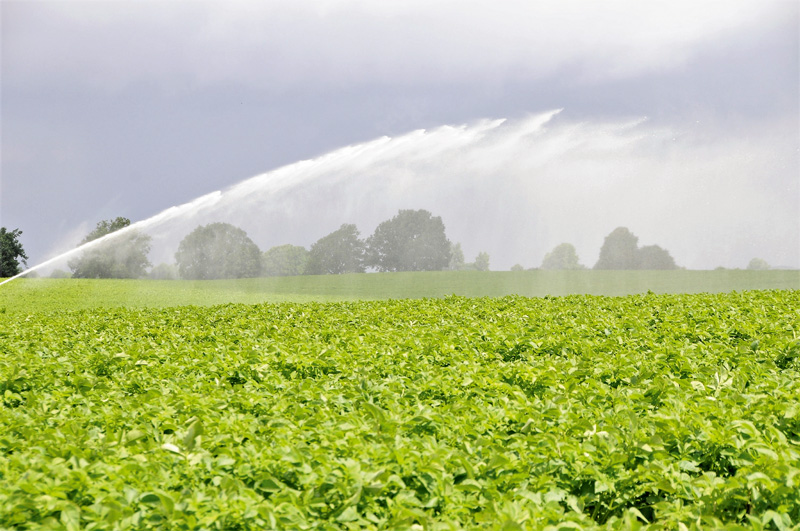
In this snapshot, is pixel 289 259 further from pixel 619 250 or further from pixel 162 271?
pixel 619 250

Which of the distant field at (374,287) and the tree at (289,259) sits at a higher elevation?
the tree at (289,259)

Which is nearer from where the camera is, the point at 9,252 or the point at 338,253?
the point at 9,252

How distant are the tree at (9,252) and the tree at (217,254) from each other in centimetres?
1192

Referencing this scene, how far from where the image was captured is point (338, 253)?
5638 centimetres

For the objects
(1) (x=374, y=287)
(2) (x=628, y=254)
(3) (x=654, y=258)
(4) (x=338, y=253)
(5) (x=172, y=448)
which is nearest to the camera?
(5) (x=172, y=448)

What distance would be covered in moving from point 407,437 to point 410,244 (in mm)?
53169

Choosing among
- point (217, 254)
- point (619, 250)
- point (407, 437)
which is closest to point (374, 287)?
point (217, 254)

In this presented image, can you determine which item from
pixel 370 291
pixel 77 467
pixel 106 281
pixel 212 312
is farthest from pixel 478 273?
pixel 77 467

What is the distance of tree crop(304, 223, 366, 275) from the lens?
5578cm

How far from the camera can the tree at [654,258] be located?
187 ft

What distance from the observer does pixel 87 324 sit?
446 inches

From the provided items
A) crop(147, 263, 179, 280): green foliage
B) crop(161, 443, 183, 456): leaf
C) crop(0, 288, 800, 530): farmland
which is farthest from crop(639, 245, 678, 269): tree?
crop(161, 443, 183, 456): leaf

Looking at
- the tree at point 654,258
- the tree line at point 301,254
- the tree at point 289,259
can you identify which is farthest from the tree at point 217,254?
the tree at point 654,258

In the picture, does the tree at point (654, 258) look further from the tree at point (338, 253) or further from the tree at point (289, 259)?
the tree at point (289, 259)
